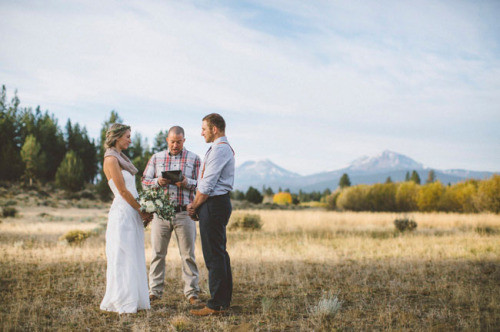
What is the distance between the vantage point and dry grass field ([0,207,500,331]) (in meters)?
4.41

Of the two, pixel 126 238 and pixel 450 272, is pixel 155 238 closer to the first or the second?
pixel 126 238

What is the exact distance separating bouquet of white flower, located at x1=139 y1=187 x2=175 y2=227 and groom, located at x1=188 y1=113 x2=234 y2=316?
424mm

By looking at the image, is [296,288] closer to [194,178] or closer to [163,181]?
[194,178]

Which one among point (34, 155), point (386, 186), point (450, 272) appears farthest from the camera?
point (34, 155)

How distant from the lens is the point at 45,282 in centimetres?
655

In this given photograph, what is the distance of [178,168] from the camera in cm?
561

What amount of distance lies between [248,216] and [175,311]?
12.0m

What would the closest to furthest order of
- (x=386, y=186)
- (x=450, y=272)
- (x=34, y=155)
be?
(x=450, y=272) → (x=386, y=186) → (x=34, y=155)

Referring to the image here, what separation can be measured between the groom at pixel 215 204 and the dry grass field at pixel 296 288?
1.11ft

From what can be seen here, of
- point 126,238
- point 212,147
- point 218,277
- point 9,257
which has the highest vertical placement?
point 212,147

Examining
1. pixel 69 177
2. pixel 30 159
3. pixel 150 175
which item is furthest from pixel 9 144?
pixel 150 175

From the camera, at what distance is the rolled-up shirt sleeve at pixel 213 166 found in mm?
4562

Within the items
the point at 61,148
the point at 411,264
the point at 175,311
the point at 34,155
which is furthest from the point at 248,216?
the point at 61,148

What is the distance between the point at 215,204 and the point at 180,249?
127cm
